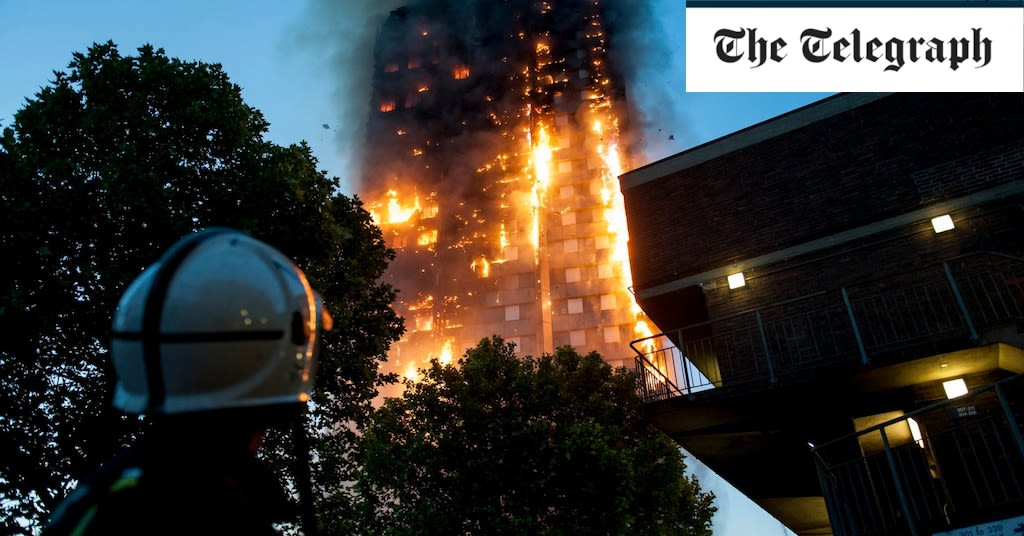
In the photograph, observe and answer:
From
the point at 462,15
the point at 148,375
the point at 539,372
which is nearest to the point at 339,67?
the point at 462,15

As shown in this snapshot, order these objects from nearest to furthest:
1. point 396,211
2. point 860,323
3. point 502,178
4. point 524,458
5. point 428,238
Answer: point 860,323 < point 524,458 < point 428,238 < point 502,178 < point 396,211

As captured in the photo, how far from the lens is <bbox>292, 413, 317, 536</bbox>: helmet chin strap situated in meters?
1.76

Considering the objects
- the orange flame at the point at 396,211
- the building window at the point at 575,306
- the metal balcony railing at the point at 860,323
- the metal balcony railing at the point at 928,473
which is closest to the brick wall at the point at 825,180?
the metal balcony railing at the point at 860,323

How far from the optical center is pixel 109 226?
34.3 ft

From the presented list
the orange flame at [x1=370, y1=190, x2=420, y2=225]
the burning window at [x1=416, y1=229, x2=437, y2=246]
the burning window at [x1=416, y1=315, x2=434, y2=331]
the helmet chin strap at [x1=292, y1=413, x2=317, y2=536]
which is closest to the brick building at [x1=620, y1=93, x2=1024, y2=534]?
the helmet chin strap at [x1=292, y1=413, x2=317, y2=536]

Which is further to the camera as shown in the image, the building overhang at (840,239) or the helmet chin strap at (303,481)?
the building overhang at (840,239)

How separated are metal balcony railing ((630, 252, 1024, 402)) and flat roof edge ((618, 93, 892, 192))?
5523 millimetres

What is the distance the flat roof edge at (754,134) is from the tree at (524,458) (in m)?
7.06

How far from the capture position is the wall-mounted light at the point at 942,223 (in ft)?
41.0

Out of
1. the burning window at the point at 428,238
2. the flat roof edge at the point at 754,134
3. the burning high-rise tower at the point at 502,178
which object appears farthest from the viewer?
the burning window at the point at 428,238

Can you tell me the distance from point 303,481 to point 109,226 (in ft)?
36.9

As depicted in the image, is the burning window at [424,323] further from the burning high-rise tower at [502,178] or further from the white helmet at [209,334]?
the white helmet at [209,334]

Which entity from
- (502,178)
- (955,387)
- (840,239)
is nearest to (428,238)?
(502,178)

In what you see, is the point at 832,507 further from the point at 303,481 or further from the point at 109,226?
the point at 109,226
